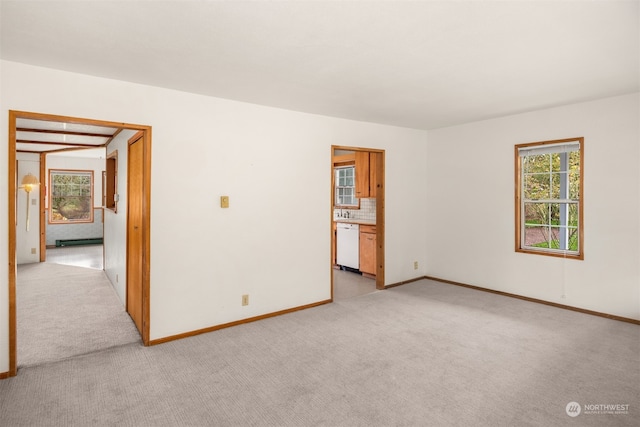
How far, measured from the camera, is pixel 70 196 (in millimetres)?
9938

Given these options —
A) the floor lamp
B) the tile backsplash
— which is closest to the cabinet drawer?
the tile backsplash

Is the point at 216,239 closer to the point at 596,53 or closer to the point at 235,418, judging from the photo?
the point at 235,418

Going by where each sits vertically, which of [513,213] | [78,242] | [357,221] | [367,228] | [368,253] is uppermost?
[513,213]

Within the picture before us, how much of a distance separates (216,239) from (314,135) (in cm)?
181

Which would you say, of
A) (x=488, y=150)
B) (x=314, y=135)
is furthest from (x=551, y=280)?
(x=314, y=135)

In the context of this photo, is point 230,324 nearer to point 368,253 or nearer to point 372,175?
point 368,253

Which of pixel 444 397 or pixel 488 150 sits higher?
pixel 488 150

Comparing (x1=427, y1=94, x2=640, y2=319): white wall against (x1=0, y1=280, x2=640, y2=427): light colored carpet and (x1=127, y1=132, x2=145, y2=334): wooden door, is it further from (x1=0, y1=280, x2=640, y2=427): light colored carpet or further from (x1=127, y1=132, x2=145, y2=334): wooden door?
(x1=127, y1=132, x2=145, y2=334): wooden door

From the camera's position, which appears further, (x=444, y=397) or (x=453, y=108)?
(x=453, y=108)

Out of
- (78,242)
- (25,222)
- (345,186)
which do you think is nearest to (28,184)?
(25,222)

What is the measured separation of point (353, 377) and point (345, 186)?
491 centimetres

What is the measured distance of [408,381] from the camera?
273 cm

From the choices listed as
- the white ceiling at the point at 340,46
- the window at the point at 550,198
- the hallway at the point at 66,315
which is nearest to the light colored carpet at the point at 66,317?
the hallway at the point at 66,315

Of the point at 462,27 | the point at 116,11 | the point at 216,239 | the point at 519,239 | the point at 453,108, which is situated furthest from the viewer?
the point at 519,239
